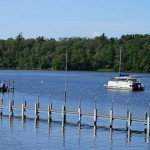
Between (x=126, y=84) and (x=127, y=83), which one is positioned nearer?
(x=126, y=84)

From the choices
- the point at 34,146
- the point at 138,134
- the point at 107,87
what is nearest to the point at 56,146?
the point at 34,146

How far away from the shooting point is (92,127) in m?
54.0

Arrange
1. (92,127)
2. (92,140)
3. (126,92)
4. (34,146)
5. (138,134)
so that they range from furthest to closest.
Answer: (126,92)
(92,127)
(138,134)
(92,140)
(34,146)

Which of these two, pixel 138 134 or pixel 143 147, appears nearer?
pixel 143 147

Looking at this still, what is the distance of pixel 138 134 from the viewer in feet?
166

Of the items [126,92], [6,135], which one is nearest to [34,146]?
[6,135]

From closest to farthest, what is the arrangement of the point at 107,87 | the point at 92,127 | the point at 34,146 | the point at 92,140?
the point at 34,146 < the point at 92,140 < the point at 92,127 < the point at 107,87

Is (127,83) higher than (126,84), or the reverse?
(127,83)

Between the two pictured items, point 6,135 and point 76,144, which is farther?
point 6,135

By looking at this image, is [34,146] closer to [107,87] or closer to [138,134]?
[138,134]

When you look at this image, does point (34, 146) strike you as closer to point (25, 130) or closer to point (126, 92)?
point (25, 130)

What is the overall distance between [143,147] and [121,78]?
75.0m

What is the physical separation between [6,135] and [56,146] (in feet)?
20.0

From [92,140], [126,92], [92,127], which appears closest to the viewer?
[92,140]
